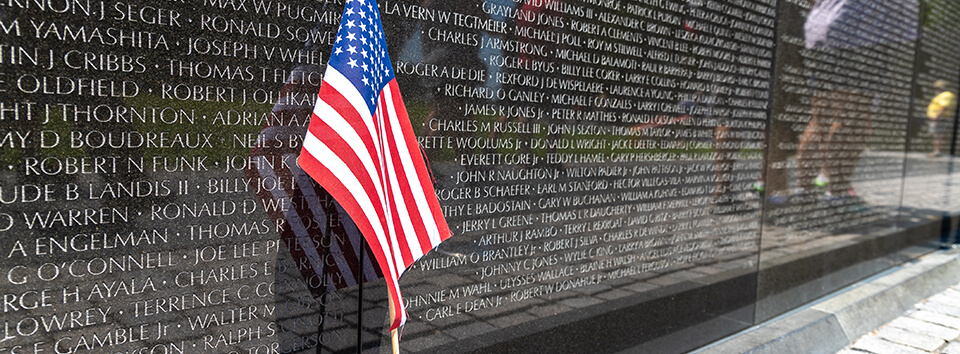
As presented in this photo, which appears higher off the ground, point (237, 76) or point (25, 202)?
point (237, 76)

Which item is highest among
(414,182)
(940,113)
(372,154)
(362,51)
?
(940,113)

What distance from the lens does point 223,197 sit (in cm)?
205

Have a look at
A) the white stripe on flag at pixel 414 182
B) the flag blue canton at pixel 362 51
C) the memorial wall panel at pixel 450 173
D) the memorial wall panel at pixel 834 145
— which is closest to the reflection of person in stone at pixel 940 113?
the memorial wall panel at pixel 834 145

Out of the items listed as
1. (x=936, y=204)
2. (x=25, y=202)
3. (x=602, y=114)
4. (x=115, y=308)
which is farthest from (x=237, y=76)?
(x=936, y=204)

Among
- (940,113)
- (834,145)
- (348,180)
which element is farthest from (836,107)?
(348,180)

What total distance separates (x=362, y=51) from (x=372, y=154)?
33 centimetres

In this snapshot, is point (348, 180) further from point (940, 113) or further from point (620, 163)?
point (940, 113)

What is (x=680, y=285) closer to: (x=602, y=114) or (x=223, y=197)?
(x=602, y=114)

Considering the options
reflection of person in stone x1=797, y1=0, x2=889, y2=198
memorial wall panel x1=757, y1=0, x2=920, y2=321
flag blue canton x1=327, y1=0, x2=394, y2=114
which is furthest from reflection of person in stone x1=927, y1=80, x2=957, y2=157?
flag blue canton x1=327, y1=0, x2=394, y2=114

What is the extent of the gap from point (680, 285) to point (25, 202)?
341cm

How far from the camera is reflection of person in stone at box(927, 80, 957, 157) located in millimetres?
7039

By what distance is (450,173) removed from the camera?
2643 millimetres

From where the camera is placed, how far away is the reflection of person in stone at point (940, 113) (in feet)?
23.1

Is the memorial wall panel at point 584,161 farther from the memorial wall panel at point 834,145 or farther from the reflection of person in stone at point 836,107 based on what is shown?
the reflection of person in stone at point 836,107
